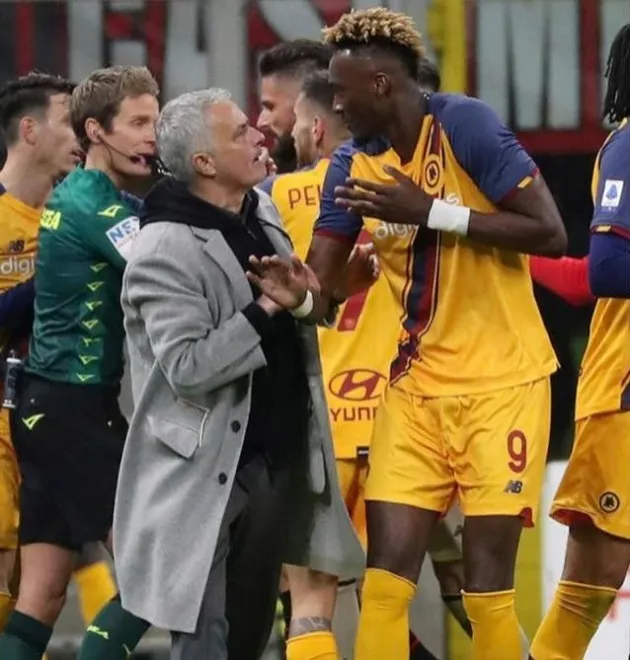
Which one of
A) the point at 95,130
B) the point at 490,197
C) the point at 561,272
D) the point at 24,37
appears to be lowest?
the point at 561,272

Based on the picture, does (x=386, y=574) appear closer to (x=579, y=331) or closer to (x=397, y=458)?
(x=397, y=458)

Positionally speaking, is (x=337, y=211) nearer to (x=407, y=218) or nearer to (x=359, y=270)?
(x=359, y=270)

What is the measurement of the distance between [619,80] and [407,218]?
31.0 inches

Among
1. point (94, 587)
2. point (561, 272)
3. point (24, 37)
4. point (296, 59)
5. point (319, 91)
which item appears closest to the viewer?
point (561, 272)

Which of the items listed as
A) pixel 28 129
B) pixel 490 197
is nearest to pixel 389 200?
pixel 490 197

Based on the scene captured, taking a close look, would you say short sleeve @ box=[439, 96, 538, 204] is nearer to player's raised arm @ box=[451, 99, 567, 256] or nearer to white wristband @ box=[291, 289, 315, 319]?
player's raised arm @ box=[451, 99, 567, 256]

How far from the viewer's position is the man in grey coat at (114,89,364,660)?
15.3 feet

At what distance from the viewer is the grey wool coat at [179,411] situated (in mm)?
4637

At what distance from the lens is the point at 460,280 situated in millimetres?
4949

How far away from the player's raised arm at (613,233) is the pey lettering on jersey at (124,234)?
1284mm

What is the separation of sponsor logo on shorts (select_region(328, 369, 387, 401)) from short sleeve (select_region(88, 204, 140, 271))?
2.77 ft

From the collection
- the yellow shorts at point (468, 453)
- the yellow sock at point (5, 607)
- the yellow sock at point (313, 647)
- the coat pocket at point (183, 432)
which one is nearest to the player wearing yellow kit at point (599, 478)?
the yellow shorts at point (468, 453)

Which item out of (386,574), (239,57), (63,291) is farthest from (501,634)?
(239,57)

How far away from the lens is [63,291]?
556 centimetres
